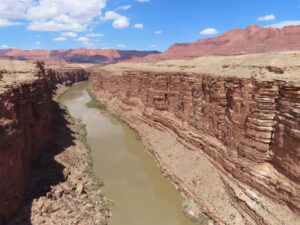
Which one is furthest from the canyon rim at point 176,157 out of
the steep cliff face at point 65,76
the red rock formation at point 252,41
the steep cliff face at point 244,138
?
the red rock formation at point 252,41

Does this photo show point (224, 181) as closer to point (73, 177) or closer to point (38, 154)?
point (73, 177)

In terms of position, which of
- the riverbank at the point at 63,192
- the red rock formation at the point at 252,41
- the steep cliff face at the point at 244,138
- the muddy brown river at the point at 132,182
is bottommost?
the muddy brown river at the point at 132,182

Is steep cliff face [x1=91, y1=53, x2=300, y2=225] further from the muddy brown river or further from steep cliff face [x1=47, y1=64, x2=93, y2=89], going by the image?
steep cliff face [x1=47, y1=64, x2=93, y2=89]

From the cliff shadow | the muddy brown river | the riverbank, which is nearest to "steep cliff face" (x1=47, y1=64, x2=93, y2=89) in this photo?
the muddy brown river

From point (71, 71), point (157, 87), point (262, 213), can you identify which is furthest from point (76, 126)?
point (71, 71)

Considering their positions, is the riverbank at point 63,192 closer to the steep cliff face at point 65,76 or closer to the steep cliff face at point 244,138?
the steep cliff face at point 244,138

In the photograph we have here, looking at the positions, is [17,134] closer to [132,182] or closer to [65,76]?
[132,182]
